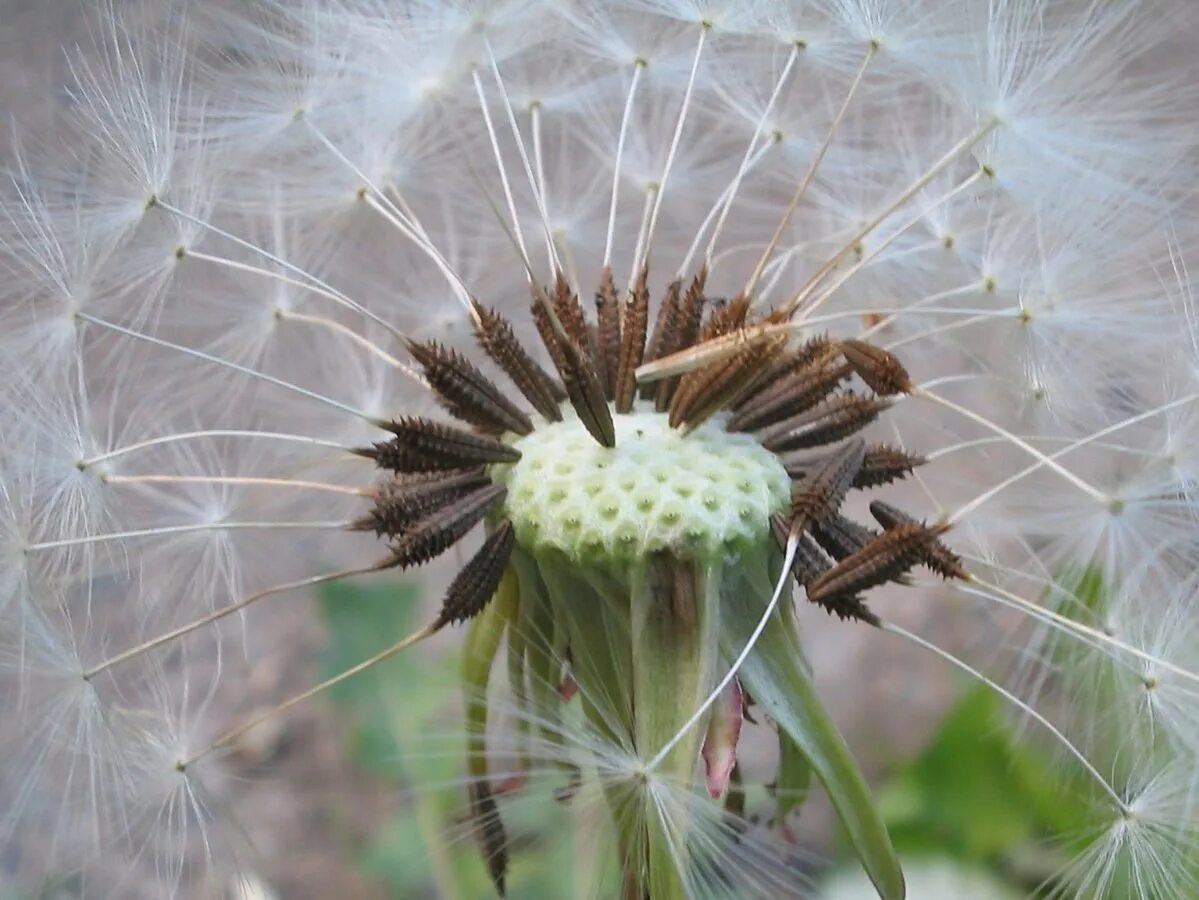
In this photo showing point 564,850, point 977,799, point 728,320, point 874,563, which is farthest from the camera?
point 977,799

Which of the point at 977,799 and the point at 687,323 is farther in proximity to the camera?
the point at 977,799

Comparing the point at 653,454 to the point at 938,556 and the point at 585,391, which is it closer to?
the point at 585,391

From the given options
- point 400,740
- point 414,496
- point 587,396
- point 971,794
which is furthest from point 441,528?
point 971,794

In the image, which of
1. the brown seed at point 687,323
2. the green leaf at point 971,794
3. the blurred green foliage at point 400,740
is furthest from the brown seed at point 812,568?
the green leaf at point 971,794

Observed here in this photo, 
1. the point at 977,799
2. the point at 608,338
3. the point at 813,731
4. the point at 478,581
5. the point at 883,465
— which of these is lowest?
the point at 977,799

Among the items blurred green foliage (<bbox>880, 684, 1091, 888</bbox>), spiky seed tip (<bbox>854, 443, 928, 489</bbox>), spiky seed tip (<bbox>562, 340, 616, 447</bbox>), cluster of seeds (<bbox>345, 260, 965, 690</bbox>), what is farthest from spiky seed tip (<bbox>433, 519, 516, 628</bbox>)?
blurred green foliage (<bbox>880, 684, 1091, 888</bbox>)

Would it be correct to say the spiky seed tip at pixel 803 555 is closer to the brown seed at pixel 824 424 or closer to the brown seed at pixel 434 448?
the brown seed at pixel 824 424
